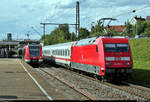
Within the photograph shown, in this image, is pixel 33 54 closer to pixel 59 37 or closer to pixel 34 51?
pixel 34 51

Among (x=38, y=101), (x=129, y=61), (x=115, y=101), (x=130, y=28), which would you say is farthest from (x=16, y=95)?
(x=130, y=28)

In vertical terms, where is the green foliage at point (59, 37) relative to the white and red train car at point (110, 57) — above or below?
above

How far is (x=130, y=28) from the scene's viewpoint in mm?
89375

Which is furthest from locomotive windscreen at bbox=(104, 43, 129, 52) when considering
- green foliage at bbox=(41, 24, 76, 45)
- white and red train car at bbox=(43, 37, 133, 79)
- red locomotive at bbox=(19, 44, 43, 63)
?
green foliage at bbox=(41, 24, 76, 45)

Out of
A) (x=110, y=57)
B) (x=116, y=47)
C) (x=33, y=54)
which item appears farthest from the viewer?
(x=33, y=54)

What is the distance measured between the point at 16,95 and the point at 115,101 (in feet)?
13.7

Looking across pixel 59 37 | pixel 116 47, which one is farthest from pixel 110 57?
pixel 59 37

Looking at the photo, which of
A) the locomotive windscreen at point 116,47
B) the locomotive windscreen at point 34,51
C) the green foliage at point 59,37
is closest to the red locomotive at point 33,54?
the locomotive windscreen at point 34,51

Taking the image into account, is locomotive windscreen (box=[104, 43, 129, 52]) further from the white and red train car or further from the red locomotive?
the red locomotive

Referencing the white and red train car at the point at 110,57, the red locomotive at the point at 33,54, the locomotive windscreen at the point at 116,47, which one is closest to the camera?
the white and red train car at the point at 110,57

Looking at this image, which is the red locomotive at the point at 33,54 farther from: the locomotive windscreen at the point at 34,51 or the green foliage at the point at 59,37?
the green foliage at the point at 59,37

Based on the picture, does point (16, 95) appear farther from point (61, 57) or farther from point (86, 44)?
point (61, 57)

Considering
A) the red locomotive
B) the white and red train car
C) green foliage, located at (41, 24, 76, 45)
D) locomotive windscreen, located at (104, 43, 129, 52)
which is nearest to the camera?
the white and red train car

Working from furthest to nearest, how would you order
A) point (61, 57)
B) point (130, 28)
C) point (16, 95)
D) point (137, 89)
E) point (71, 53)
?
point (130, 28), point (61, 57), point (71, 53), point (137, 89), point (16, 95)
